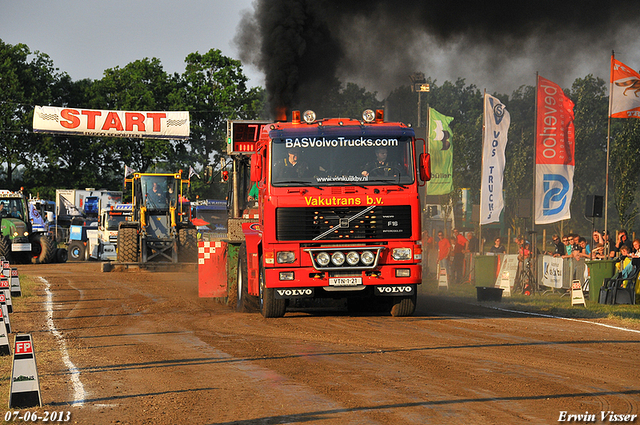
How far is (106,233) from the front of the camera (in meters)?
38.1

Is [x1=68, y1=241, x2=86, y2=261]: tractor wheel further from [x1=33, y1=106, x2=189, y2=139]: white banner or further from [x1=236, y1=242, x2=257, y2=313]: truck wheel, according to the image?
[x1=236, y1=242, x2=257, y2=313]: truck wheel

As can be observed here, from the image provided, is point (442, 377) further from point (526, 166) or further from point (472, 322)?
point (526, 166)

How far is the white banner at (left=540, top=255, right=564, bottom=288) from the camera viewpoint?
21312 mm

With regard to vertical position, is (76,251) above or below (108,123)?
below

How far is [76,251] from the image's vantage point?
3931cm

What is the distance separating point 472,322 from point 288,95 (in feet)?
34.3

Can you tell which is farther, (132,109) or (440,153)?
(132,109)

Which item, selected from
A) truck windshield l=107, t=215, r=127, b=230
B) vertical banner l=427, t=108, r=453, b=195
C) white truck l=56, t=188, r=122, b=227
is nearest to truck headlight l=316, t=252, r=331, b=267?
vertical banner l=427, t=108, r=453, b=195

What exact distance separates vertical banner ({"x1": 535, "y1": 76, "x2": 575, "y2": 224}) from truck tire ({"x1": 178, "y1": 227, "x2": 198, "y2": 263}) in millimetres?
12687

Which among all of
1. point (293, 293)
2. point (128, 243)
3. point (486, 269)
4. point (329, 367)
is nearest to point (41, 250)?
point (128, 243)

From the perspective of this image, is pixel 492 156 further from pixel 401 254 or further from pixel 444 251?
pixel 401 254

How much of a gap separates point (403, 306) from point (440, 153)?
60.9 feet

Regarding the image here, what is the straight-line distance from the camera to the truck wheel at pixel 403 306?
45.6 feet

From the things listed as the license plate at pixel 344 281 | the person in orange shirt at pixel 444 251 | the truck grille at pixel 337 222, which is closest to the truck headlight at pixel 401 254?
the truck grille at pixel 337 222
